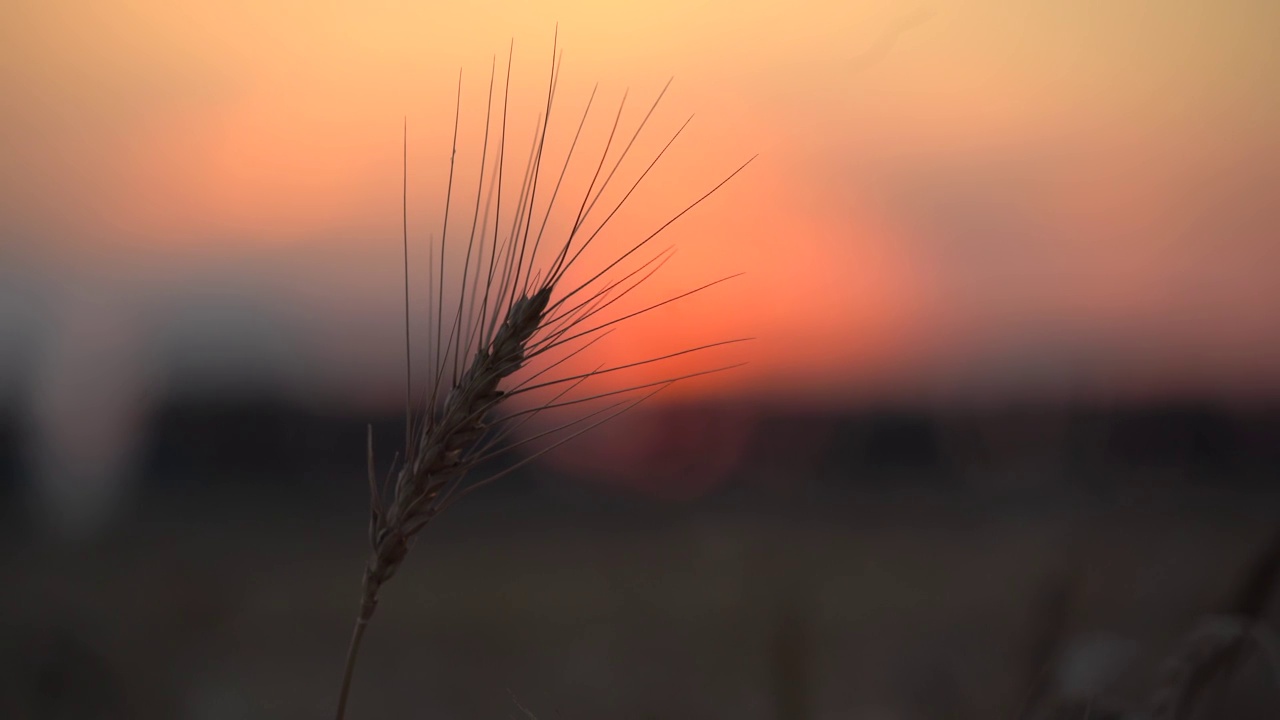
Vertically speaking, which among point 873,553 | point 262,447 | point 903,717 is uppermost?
point 903,717

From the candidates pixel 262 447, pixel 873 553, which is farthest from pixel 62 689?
pixel 873 553

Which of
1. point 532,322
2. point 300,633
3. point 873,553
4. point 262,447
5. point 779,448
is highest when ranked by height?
point 532,322

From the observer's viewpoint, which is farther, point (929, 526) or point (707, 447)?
point (929, 526)

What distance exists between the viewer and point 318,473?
7.43m

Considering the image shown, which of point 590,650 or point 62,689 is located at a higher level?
point 62,689

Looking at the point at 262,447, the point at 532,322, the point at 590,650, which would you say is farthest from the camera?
the point at 262,447

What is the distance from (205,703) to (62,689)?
833 millimetres

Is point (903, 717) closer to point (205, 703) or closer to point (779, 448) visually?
point (205, 703)

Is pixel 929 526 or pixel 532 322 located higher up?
pixel 532 322

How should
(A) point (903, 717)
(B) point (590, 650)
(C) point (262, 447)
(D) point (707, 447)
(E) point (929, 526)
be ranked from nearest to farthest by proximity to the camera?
(A) point (903, 717), (B) point (590, 650), (D) point (707, 447), (C) point (262, 447), (E) point (929, 526)

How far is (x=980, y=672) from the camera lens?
120 inches

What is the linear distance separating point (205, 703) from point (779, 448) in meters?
4.04

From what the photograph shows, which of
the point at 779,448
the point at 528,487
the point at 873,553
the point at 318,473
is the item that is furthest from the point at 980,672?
the point at 318,473

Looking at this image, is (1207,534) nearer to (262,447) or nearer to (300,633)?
(300,633)
